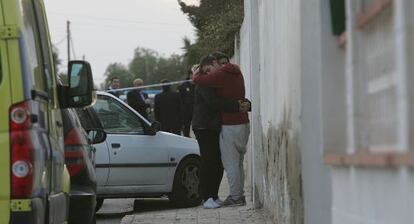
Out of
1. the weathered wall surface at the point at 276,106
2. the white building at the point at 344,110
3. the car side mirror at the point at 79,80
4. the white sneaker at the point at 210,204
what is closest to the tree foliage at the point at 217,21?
the weathered wall surface at the point at 276,106

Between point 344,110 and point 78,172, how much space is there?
8.93 ft

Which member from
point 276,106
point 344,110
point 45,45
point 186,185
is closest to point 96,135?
point 186,185

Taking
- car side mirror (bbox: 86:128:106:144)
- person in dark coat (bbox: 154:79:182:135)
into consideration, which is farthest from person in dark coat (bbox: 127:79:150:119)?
car side mirror (bbox: 86:128:106:144)

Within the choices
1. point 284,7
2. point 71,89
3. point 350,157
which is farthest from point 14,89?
point 284,7

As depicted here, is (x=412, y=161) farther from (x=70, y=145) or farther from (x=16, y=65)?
(x=70, y=145)

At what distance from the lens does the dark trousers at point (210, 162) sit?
9.49 m

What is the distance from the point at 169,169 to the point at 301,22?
5089 mm

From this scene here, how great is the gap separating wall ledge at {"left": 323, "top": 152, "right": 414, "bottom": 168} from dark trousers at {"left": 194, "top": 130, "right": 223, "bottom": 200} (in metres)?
4.90

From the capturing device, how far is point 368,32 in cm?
395

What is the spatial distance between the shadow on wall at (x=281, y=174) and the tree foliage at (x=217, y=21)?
7832 millimetres

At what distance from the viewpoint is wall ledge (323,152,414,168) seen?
3.23m

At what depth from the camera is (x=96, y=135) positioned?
28.5 feet

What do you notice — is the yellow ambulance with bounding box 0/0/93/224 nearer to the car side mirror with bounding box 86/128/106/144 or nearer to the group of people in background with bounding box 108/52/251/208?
the car side mirror with bounding box 86/128/106/144

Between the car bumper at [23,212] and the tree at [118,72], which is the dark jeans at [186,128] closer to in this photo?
the car bumper at [23,212]
